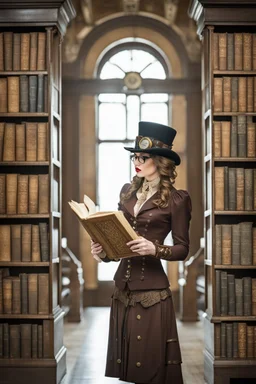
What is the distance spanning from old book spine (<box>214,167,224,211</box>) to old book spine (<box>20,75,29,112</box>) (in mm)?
1602

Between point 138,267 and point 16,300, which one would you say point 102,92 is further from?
point 138,267

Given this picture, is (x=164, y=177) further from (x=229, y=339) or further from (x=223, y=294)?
(x=229, y=339)

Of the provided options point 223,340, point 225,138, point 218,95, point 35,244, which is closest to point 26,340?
point 35,244

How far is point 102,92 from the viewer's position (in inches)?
436

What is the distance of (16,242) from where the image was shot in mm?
5297

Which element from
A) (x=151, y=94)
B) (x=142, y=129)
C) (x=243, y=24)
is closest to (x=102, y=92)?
(x=151, y=94)

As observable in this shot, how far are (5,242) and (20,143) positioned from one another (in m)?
0.80

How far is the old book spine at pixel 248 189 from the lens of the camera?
5262 millimetres

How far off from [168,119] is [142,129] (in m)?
7.56

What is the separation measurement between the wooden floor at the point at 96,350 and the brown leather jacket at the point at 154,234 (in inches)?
85.4

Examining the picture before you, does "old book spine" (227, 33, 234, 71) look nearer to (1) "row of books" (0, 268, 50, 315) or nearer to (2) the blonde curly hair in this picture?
(2) the blonde curly hair

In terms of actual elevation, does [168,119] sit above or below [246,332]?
above

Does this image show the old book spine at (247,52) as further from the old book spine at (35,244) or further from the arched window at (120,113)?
the arched window at (120,113)

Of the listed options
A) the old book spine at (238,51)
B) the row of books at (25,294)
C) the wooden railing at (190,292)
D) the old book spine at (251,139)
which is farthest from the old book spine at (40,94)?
the wooden railing at (190,292)
